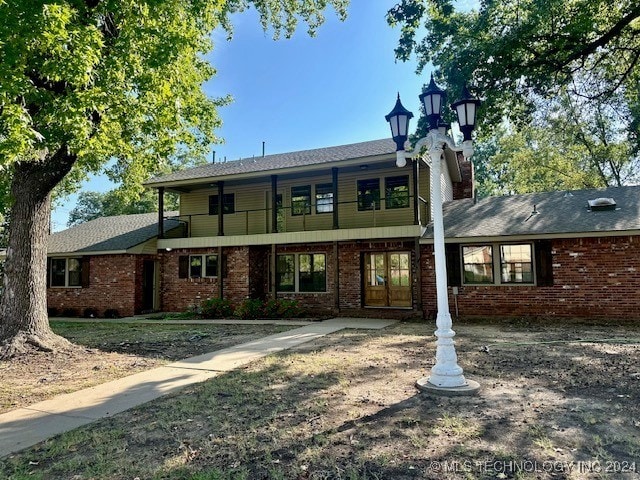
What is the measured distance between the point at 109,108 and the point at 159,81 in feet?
3.62

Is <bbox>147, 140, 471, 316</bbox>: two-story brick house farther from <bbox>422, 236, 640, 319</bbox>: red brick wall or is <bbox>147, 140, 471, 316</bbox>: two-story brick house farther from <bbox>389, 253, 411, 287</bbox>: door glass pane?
<bbox>422, 236, 640, 319</bbox>: red brick wall

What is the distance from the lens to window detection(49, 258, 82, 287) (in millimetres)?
18047

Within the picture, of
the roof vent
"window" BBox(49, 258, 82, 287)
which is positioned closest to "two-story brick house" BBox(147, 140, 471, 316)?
"window" BBox(49, 258, 82, 287)

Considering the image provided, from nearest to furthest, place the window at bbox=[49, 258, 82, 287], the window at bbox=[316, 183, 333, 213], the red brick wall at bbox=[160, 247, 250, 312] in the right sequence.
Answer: the window at bbox=[316, 183, 333, 213], the red brick wall at bbox=[160, 247, 250, 312], the window at bbox=[49, 258, 82, 287]

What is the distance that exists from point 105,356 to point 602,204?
14.0 meters

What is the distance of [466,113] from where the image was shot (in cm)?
548

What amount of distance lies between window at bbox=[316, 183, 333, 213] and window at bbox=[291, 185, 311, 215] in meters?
0.39

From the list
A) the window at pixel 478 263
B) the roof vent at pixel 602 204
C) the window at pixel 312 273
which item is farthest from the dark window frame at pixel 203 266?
the roof vent at pixel 602 204

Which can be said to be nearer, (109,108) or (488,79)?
(109,108)

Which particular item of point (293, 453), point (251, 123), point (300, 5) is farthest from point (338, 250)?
point (251, 123)

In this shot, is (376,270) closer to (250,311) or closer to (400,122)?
(250,311)

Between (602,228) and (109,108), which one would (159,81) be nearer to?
(109,108)

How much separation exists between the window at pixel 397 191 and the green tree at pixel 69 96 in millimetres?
7441

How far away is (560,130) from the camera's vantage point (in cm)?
2500
